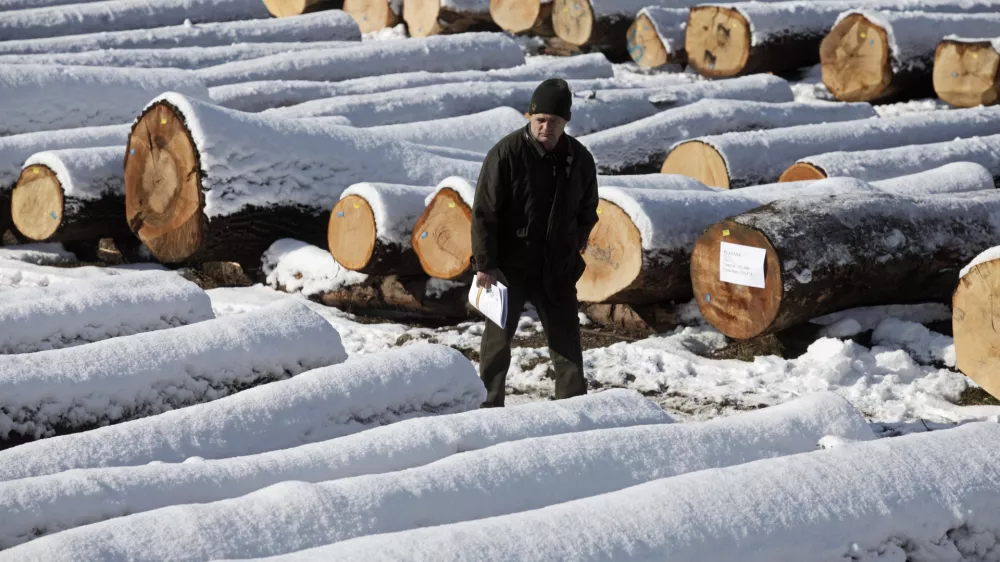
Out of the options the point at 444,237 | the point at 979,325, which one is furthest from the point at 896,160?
the point at 444,237

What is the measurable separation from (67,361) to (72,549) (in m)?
1.96

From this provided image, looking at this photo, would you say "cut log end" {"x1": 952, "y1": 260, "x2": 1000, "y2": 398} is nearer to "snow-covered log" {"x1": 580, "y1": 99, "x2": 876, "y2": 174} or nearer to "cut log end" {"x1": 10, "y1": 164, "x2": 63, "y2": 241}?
"snow-covered log" {"x1": 580, "y1": 99, "x2": 876, "y2": 174}

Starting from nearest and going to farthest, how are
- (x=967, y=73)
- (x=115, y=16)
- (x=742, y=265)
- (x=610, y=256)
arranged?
(x=742, y=265)
(x=610, y=256)
(x=967, y=73)
(x=115, y=16)

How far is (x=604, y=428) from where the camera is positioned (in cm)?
412

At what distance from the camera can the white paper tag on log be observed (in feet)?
20.0

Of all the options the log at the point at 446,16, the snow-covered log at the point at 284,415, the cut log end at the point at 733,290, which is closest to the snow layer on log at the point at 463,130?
the cut log end at the point at 733,290

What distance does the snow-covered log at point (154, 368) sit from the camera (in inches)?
175

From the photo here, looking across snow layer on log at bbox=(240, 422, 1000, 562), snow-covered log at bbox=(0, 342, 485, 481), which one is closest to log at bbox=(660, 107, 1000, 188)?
snow-covered log at bbox=(0, 342, 485, 481)

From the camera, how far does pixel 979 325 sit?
5.64 metres

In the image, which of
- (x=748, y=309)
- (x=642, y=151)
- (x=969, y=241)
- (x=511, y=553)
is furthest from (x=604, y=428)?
(x=642, y=151)

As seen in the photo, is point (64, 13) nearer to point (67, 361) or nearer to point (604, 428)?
point (67, 361)

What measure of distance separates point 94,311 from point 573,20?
31.9 feet

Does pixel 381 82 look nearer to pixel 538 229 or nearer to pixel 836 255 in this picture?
pixel 836 255

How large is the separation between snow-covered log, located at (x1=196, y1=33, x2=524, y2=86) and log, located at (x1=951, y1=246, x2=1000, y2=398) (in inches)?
287
